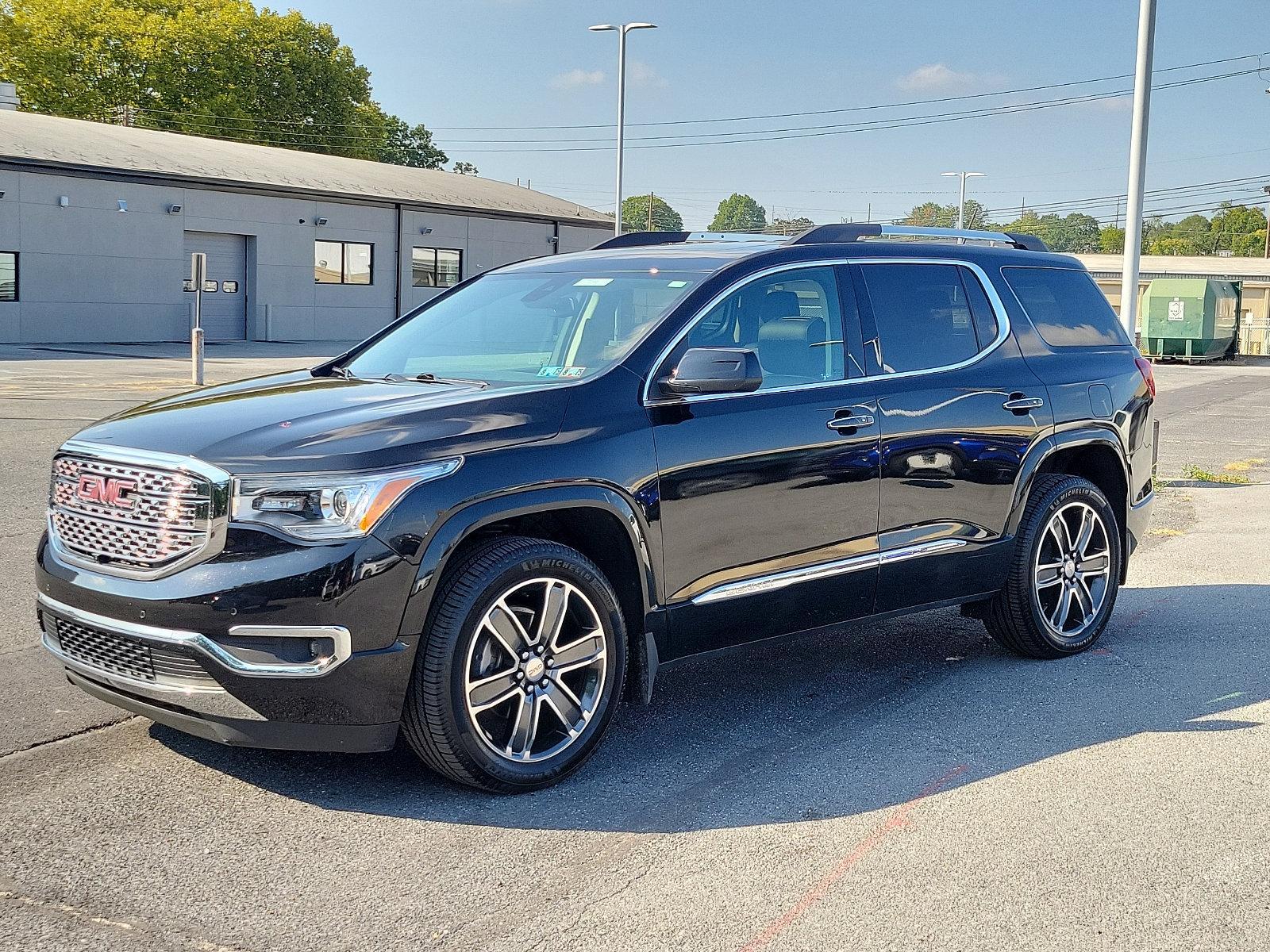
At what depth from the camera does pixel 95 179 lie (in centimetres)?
3328

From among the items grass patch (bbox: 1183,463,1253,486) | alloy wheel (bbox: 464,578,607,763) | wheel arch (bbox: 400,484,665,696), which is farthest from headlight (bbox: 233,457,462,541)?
grass patch (bbox: 1183,463,1253,486)

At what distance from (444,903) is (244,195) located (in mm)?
36082

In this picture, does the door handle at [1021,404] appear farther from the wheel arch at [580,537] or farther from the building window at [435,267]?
the building window at [435,267]

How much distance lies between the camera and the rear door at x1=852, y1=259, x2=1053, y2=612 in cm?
548

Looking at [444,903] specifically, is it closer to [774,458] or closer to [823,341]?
[774,458]

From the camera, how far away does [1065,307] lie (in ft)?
21.5

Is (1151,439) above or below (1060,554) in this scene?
above

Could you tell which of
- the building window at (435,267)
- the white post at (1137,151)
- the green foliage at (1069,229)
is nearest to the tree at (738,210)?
the green foliage at (1069,229)

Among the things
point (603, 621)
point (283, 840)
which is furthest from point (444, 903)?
point (603, 621)

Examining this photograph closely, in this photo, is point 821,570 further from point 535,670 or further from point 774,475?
point 535,670

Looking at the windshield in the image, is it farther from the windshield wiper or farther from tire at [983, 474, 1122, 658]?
tire at [983, 474, 1122, 658]

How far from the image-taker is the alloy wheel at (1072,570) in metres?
6.24

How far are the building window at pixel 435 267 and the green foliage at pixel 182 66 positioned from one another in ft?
82.6

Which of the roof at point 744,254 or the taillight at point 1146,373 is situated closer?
the roof at point 744,254
